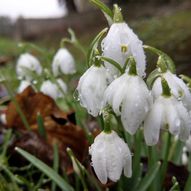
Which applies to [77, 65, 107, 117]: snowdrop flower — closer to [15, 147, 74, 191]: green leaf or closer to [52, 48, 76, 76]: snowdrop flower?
[15, 147, 74, 191]: green leaf

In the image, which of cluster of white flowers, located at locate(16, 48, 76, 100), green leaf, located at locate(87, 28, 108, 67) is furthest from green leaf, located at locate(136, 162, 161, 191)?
cluster of white flowers, located at locate(16, 48, 76, 100)

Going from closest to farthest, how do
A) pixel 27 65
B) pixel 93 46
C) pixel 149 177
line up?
pixel 93 46 < pixel 149 177 < pixel 27 65

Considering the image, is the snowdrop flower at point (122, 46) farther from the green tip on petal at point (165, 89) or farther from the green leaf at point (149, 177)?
the green leaf at point (149, 177)

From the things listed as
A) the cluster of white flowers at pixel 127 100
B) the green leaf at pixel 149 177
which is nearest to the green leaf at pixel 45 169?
the green leaf at pixel 149 177

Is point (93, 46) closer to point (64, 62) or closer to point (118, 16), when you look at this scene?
point (118, 16)

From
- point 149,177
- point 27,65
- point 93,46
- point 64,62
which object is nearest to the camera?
point 93,46

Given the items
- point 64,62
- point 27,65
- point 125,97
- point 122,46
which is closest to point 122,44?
point 122,46

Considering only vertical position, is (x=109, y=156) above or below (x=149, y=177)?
above

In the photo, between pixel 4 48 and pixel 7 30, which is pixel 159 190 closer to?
pixel 4 48
